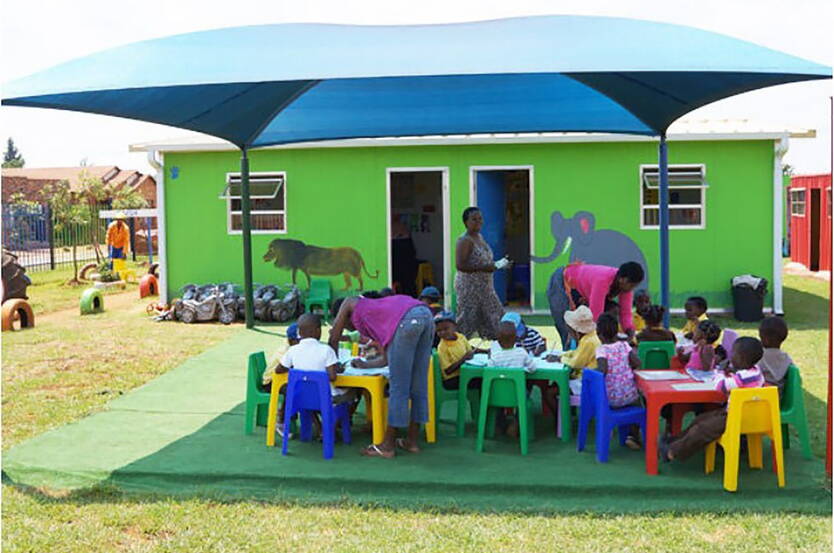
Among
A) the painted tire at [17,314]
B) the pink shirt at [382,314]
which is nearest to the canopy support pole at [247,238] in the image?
the painted tire at [17,314]

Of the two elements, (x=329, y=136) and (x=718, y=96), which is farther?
(x=329, y=136)

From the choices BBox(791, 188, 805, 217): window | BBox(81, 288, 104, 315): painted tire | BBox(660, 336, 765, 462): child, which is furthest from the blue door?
BBox(791, 188, 805, 217): window

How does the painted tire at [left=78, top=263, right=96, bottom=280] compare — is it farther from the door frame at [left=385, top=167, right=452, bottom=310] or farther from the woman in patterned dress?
the woman in patterned dress

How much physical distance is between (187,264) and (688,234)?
7.91 m

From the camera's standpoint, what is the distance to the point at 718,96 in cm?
812

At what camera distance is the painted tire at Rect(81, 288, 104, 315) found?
50.4ft

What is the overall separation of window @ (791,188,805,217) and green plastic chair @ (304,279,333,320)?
49.7 feet

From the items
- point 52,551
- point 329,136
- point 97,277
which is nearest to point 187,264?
point 329,136

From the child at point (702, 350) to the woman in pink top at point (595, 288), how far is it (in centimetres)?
63

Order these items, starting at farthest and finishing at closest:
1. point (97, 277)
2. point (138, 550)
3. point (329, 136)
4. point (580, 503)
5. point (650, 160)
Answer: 1. point (97, 277)
2. point (650, 160)
3. point (329, 136)
4. point (580, 503)
5. point (138, 550)

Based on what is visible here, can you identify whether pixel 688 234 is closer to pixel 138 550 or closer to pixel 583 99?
pixel 583 99

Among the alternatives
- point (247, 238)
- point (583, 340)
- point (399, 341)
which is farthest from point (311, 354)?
point (247, 238)

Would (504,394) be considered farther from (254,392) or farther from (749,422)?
(254,392)

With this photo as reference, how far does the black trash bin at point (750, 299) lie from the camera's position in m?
13.2
